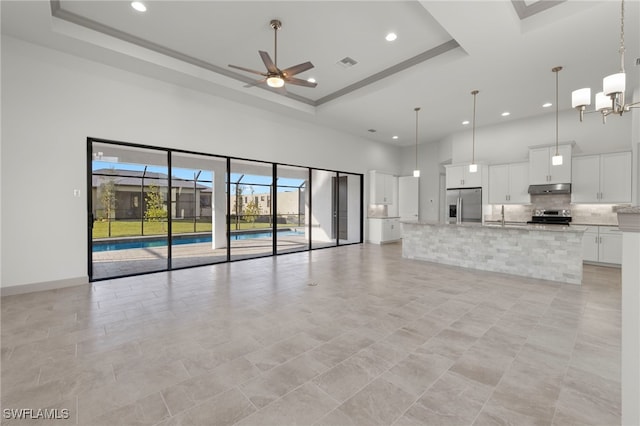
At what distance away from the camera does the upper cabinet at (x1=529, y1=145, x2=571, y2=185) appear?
636cm

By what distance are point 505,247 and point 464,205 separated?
2915mm

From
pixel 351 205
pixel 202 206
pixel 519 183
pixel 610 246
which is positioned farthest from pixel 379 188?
pixel 202 206

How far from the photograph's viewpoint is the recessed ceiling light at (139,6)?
3.52 meters

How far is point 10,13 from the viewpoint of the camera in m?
3.41

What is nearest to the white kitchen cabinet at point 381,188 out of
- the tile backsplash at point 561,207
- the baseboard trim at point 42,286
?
the tile backsplash at point 561,207

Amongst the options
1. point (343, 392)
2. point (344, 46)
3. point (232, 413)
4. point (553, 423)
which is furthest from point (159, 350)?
point (344, 46)

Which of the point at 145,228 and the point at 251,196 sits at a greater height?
the point at 251,196

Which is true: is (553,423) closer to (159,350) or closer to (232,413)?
(232,413)

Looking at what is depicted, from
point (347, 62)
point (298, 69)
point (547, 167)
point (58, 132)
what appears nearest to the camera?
point (298, 69)

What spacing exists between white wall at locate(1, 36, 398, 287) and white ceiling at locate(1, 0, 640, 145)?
28cm

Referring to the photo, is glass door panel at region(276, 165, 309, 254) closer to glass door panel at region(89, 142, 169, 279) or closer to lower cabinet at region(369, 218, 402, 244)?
lower cabinet at region(369, 218, 402, 244)

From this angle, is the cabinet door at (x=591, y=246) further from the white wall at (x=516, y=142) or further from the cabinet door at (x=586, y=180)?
the white wall at (x=516, y=142)

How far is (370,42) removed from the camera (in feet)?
14.3

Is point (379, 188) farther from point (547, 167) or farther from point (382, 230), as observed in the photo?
point (547, 167)
